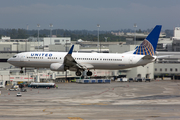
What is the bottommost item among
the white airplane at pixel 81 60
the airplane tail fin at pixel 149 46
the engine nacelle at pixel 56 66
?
the engine nacelle at pixel 56 66

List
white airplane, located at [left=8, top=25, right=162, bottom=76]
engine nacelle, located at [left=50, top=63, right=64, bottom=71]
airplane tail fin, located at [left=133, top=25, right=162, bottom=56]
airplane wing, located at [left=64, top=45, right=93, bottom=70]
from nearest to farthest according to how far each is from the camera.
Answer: airplane wing, located at [left=64, top=45, right=93, bottom=70] → engine nacelle, located at [left=50, top=63, right=64, bottom=71] → white airplane, located at [left=8, top=25, right=162, bottom=76] → airplane tail fin, located at [left=133, top=25, right=162, bottom=56]

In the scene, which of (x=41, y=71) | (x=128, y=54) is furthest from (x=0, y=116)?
(x=41, y=71)

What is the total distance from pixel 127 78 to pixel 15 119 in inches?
3831

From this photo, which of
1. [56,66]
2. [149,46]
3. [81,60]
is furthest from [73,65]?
[149,46]

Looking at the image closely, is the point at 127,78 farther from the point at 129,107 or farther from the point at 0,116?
the point at 0,116

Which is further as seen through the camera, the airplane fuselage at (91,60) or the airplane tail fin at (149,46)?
the airplane tail fin at (149,46)

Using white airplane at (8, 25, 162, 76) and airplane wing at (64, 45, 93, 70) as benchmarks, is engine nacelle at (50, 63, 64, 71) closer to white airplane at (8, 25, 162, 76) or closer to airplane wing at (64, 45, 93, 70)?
white airplane at (8, 25, 162, 76)

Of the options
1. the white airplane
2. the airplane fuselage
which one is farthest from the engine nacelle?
the airplane fuselage

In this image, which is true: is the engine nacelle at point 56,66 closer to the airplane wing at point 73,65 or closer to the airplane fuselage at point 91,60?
the airplane fuselage at point 91,60

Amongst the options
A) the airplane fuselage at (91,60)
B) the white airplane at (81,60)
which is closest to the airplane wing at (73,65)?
the white airplane at (81,60)

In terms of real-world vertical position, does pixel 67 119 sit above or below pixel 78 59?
below

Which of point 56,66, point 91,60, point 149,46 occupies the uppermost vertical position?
point 149,46

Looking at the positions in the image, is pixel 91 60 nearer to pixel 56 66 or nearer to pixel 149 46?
pixel 56 66

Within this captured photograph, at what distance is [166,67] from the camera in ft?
502
